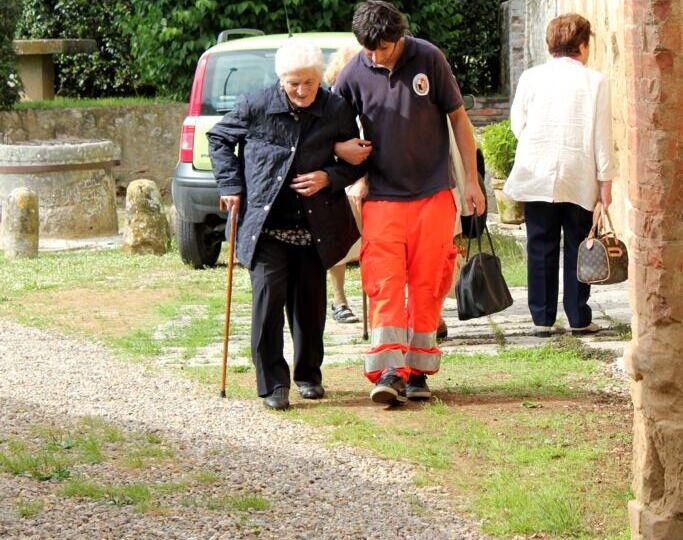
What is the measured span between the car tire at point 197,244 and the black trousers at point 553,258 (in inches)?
155

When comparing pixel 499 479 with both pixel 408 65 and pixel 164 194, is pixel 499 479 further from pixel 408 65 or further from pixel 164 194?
pixel 164 194

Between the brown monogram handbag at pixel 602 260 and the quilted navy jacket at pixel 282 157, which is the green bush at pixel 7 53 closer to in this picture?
the brown monogram handbag at pixel 602 260

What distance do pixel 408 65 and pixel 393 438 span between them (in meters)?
1.71

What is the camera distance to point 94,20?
21.5 metres

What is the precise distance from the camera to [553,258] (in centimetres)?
878

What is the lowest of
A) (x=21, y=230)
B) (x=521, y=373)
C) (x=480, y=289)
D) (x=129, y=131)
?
(x=21, y=230)

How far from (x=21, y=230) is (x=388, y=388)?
7.34 m

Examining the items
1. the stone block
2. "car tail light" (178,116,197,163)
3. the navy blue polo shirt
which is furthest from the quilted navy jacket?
the stone block

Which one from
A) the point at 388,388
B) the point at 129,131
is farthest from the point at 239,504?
the point at 129,131

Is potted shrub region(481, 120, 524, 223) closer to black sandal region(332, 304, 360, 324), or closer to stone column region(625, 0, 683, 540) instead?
black sandal region(332, 304, 360, 324)

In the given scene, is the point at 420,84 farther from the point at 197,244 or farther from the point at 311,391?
the point at 197,244

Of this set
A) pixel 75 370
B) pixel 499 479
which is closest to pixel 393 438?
pixel 499 479

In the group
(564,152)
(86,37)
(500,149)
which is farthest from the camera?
(86,37)

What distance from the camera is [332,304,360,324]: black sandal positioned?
966 centimetres
